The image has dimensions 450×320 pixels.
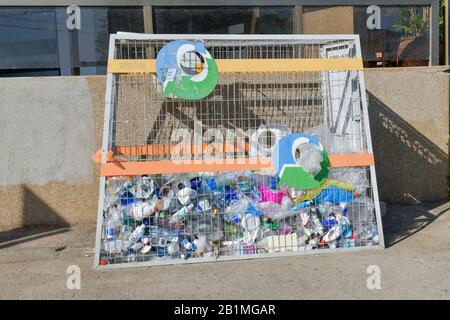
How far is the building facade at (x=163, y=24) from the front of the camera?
7.35 m

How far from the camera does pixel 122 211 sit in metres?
5.14

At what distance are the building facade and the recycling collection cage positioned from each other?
62.0 inches

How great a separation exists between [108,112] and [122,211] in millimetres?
902

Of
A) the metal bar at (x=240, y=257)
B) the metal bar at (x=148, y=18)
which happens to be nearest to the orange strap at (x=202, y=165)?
the metal bar at (x=240, y=257)

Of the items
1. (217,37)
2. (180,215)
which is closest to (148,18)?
(217,37)

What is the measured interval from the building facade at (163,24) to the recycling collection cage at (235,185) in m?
1.58

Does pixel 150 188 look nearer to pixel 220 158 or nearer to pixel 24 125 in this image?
pixel 220 158

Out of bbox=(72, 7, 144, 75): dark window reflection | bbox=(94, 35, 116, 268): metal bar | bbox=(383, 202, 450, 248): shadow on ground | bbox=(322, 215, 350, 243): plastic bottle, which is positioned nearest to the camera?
bbox=(94, 35, 116, 268): metal bar

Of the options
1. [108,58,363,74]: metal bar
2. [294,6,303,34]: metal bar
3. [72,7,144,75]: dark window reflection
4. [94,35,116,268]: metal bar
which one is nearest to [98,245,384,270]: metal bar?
[94,35,116,268]: metal bar

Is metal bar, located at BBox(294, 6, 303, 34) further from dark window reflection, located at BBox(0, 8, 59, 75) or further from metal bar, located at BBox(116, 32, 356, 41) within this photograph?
dark window reflection, located at BBox(0, 8, 59, 75)

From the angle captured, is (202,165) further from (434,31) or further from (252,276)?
(434,31)

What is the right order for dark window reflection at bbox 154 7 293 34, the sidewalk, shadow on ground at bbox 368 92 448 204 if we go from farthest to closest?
1. dark window reflection at bbox 154 7 293 34
2. shadow on ground at bbox 368 92 448 204
3. the sidewalk

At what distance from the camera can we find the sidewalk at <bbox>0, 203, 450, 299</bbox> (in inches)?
177

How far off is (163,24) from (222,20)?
0.78 meters
